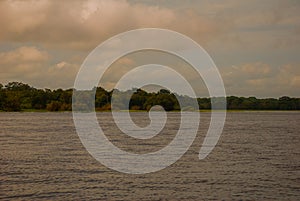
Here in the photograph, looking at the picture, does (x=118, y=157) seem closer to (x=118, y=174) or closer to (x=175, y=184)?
(x=118, y=174)

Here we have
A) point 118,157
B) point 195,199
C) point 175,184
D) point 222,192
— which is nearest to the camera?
point 195,199

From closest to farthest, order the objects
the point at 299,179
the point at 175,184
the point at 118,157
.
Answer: the point at 175,184, the point at 299,179, the point at 118,157

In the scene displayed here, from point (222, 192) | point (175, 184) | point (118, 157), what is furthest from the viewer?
point (118, 157)

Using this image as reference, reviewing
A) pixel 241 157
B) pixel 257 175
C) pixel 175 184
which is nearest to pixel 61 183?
pixel 175 184

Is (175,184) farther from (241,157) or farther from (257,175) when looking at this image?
(241,157)

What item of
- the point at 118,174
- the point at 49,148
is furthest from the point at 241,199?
the point at 49,148

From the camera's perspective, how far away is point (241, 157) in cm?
5219

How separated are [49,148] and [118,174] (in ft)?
76.0

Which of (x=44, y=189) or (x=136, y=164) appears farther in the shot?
(x=136, y=164)

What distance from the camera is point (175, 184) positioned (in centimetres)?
3466

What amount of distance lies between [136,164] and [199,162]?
6.86 meters

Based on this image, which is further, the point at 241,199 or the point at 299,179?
the point at 299,179

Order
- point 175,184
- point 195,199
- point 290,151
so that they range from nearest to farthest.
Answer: point 195,199 < point 175,184 < point 290,151

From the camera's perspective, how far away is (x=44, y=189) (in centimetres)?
3238
